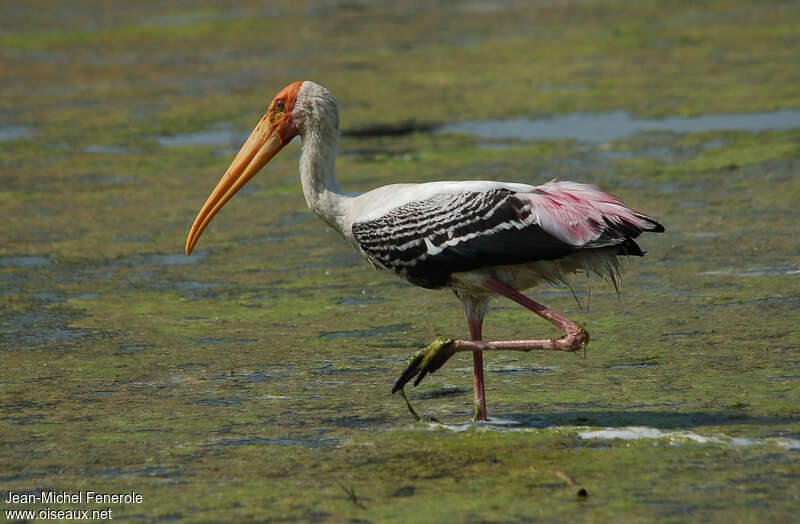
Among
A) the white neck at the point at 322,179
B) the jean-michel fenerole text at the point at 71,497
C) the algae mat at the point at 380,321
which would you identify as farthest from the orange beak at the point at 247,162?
the jean-michel fenerole text at the point at 71,497

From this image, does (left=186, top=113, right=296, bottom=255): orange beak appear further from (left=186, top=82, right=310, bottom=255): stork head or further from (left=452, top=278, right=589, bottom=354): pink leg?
(left=452, top=278, right=589, bottom=354): pink leg

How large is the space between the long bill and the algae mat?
77cm

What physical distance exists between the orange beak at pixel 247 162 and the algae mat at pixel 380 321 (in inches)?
30.7

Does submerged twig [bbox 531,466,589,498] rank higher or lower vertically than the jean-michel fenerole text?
higher

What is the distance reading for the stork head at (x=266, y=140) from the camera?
6363 millimetres

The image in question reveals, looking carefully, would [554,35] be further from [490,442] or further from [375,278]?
[490,442]

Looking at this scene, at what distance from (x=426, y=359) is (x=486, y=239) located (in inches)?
24.1

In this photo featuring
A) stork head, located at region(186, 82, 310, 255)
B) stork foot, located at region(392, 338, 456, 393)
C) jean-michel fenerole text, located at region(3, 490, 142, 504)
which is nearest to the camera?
jean-michel fenerole text, located at region(3, 490, 142, 504)

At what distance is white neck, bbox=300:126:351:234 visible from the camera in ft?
19.9

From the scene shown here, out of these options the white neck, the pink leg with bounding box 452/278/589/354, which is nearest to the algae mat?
the pink leg with bounding box 452/278/589/354

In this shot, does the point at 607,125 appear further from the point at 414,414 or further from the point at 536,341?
the point at 414,414

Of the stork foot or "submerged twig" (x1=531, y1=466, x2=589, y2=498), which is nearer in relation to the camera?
"submerged twig" (x1=531, y1=466, x2=589, y2=498)

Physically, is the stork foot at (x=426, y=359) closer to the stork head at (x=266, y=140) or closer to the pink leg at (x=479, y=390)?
the pink leg at (x=479, y=390)

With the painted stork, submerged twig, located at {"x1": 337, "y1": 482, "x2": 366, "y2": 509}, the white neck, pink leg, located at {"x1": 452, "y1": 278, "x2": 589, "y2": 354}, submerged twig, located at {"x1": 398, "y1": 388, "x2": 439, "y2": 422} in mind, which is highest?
the white neck
